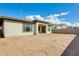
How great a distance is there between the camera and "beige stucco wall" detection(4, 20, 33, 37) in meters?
12.1

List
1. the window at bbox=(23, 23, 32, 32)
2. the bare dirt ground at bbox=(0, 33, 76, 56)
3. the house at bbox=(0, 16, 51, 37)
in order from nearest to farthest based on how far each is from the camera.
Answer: the bare dirt ground at bbox=(0, 33, 76, 56) < the house at bbox=(0, 16, 51, 37) < the window at bbox=(23, 23, 32, 32)

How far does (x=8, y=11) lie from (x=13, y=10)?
65 centimetres

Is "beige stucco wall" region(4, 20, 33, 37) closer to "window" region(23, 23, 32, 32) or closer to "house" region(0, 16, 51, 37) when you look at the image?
"house" region(0, 16, 51, 37)

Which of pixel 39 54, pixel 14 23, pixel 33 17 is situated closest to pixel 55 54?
pixel 39 54

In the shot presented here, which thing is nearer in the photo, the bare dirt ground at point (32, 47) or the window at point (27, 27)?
the bare dirt ground at point (32, 47)

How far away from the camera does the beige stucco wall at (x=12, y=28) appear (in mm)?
12086

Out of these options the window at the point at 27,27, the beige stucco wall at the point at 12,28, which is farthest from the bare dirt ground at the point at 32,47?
the window at the point at 27,27

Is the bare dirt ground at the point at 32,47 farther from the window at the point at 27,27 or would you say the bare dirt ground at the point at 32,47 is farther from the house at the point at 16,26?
the window at the point at 27,27

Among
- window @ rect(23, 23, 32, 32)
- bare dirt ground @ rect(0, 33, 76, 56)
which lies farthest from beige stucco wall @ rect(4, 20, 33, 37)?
bare dirt ground @ rect(0, 33, 76, 56)

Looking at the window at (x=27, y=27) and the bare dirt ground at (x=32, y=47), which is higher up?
the window at (x=27, y=27)

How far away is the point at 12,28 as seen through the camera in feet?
42.2

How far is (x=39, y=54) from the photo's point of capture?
6.09 meters

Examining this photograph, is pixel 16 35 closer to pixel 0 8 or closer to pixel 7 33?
pixel 7 33

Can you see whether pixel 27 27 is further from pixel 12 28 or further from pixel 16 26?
pixel 12 28
